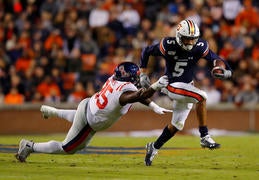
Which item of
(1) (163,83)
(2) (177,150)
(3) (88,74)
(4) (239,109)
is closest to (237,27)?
(4) (239,109)

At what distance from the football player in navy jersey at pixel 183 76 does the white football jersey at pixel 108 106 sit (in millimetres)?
557

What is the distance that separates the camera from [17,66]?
17562 mm

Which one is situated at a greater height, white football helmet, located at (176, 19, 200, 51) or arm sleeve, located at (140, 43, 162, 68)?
A: white football helmet, located at (176, 19, 200, 51)

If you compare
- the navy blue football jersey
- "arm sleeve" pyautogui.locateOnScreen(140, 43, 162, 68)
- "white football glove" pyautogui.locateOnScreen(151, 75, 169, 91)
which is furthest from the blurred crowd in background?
"white football glove" pyautogui.locateOnScreen(151, 75, 169, 91)

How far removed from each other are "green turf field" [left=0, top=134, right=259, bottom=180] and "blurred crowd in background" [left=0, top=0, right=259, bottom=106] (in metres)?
3.60

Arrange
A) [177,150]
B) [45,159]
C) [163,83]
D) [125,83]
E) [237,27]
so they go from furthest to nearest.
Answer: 1. [237,27]
2. [177,150]
3. [45,159]
4. [125,83]
5. [163,83]

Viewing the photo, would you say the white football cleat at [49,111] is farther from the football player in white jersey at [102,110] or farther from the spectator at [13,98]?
the spectator at [13,98]

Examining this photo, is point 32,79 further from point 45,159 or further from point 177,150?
point 45,159

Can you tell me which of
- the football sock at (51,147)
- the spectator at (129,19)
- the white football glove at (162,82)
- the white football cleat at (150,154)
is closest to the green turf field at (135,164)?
the white football cleat at (150,154)

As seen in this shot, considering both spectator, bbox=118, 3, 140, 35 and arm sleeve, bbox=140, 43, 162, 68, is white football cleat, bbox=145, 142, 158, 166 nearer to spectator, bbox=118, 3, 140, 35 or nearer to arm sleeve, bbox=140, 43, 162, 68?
arm sleeve, bbox=140, 43, 162, 68

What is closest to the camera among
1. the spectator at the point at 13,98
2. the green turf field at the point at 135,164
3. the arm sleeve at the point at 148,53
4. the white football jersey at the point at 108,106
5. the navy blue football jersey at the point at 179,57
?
the green turf field at the point at 135,164

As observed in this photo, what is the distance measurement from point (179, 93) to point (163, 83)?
128 cm

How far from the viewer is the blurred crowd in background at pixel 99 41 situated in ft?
55.7

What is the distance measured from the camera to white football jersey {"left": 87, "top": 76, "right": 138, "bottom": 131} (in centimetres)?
906
